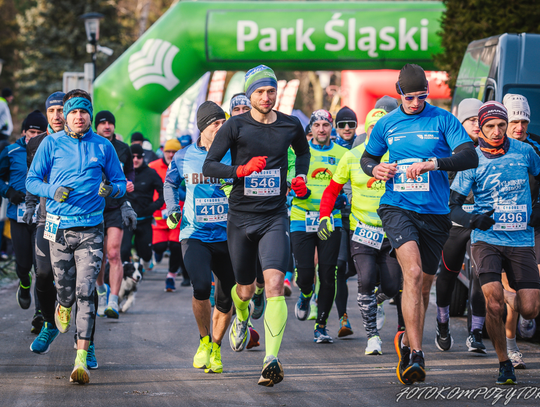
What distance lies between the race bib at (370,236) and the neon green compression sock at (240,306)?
1.58 metres

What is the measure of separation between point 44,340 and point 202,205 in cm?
183

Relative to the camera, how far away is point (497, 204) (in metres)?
6.54

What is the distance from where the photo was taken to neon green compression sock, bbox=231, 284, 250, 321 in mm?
6398

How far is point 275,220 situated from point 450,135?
1.46m

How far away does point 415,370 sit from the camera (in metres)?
5.67

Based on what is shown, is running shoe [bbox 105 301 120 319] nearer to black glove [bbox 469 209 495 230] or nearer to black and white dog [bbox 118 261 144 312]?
black and white dog [bbox 118 261 144 312]

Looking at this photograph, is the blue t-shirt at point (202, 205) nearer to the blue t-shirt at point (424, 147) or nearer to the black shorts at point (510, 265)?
the blue t-shirt at point (424, 147)

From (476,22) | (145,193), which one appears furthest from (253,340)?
(476,22)

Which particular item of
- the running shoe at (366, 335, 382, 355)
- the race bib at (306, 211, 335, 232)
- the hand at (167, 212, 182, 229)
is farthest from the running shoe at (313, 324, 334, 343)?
the hand at (167, 212, 182, 229)

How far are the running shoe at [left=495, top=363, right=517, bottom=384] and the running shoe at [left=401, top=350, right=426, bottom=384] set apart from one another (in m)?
0.74

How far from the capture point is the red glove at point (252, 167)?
5.59 meters

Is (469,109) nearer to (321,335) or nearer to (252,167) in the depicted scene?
(321,335)

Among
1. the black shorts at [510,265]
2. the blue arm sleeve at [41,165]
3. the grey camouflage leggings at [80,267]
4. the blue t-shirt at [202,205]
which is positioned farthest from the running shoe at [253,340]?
the blue arm sleeve at [41,165]

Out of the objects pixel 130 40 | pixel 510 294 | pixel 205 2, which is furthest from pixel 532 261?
pixel 130 40
